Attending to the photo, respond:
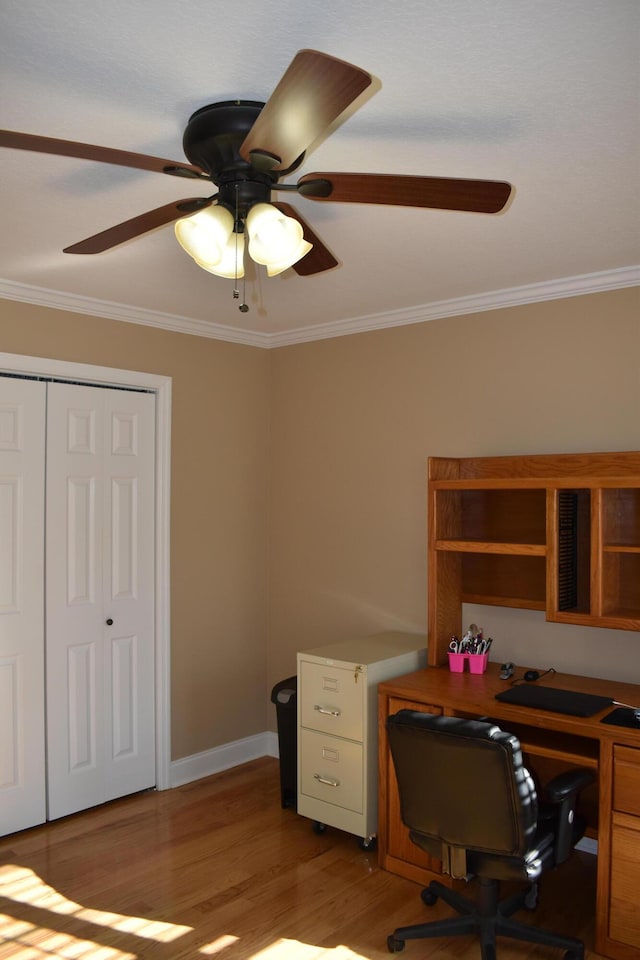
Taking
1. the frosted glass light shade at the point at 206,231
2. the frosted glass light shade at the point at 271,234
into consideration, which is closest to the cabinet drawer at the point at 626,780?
the frosted glass light shade at the point at 271,234

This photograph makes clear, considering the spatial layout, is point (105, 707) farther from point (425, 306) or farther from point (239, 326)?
point (425, 306)

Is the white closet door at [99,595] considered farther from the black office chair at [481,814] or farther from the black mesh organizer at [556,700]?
the black mesh organizer at [556,700]

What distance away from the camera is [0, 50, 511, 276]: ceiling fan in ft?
4.39

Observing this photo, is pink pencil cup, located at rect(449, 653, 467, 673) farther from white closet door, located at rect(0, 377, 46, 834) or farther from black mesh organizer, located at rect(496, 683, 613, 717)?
white closet door, located at rect(0, 377, 46, 834)

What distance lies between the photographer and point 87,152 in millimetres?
1578

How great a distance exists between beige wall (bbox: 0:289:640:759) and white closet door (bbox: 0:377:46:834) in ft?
1.09

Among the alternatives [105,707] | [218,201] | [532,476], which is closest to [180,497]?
[105,707]

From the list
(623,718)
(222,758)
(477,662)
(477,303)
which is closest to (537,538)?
(477,662)

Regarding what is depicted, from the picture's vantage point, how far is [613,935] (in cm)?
259

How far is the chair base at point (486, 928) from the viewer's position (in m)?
2.54

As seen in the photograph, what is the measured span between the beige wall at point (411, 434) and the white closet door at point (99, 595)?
899 millimetres

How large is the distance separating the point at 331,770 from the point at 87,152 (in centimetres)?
278

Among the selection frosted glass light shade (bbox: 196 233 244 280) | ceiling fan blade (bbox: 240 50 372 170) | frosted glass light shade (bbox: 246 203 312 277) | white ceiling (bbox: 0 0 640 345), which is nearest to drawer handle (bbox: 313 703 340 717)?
white ceiling (bbox: 0 0 640 345)

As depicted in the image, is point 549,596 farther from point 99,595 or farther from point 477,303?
point 99,595
